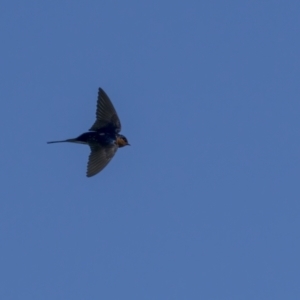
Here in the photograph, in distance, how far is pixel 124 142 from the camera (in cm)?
1512

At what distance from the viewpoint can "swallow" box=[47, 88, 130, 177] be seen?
1447cm

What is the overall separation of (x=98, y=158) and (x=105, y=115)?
96cm

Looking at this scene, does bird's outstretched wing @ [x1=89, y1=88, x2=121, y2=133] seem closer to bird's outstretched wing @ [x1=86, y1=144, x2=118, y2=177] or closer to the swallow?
the swallow

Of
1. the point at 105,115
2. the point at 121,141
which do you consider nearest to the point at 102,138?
the point at 121,141

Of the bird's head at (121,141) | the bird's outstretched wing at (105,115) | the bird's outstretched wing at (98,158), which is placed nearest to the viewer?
the bird's outstretched wing at (98,158)

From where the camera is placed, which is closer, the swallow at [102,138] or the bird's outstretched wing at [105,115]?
the swallow at [102,138]

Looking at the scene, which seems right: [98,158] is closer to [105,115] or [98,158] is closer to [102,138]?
[102,138]

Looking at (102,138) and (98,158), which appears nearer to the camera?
(98,158)

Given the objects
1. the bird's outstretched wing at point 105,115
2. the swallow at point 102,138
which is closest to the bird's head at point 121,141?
the swallow at point 102,138

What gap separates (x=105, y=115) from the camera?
15.2 m

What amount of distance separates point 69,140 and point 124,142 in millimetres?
1113

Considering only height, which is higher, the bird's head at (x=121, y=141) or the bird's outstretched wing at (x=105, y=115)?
the bird's outstretched wing at (x=105, y=115)

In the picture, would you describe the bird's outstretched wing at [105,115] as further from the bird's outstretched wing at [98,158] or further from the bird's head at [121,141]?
the bird's outstretched wing at [98,158]

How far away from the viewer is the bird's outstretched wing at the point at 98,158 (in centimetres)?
1438
